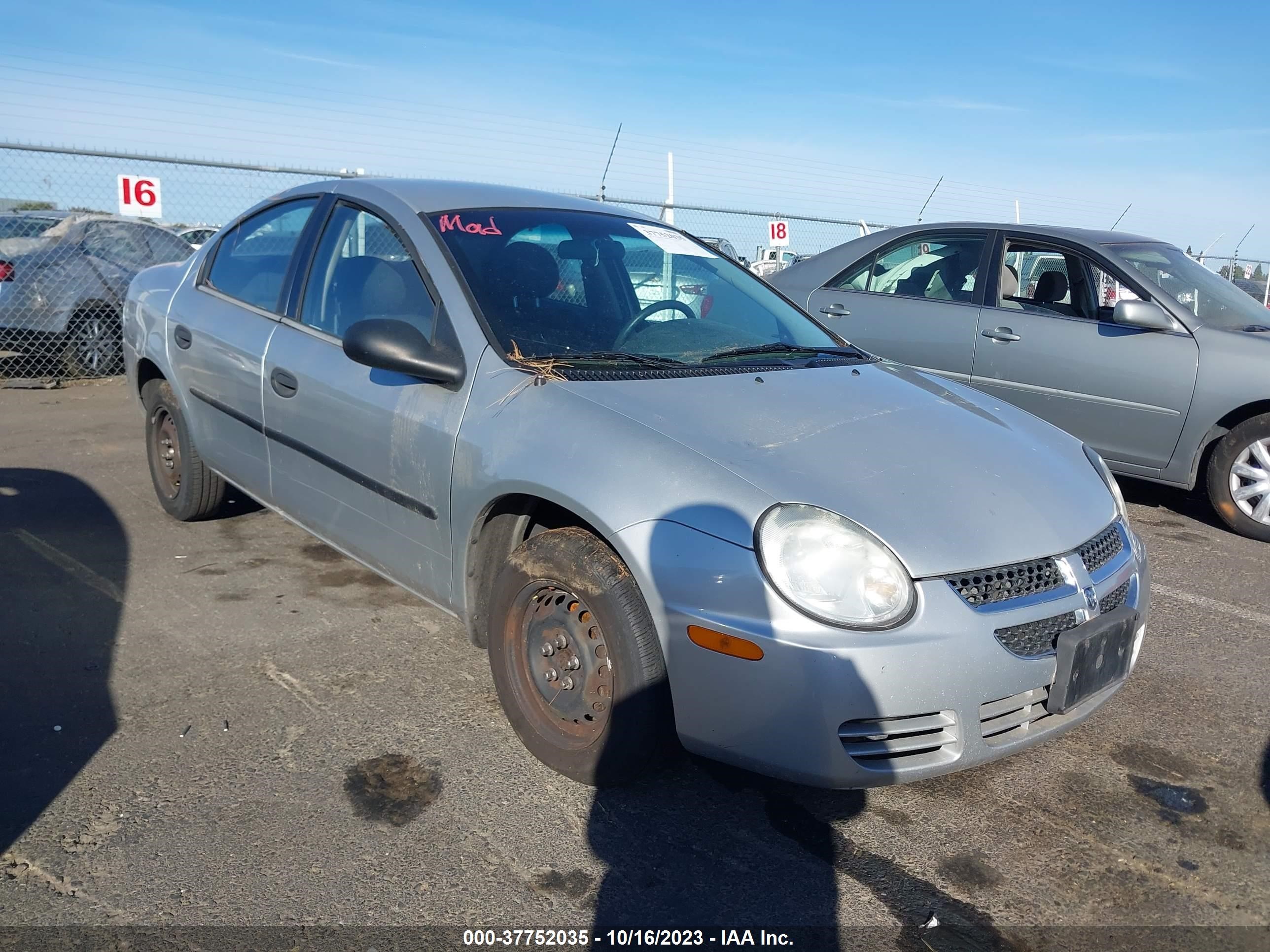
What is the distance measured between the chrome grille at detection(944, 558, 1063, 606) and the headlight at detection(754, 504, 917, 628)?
14cm

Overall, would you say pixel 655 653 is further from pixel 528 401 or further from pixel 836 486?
pixel 528 401

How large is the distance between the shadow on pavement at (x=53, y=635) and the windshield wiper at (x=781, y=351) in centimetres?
215

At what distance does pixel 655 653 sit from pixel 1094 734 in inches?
61.7

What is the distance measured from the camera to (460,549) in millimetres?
3016

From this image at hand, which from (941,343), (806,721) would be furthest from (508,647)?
(941,343)

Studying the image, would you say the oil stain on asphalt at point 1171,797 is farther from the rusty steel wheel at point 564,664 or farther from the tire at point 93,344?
the tire at point 93,344

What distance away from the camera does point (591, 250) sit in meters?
3.62

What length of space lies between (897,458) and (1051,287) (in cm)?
393

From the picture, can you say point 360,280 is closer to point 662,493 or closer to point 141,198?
point 662,493

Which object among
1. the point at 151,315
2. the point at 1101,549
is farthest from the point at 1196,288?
the point at 151,315

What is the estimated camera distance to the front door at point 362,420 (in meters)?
3.10

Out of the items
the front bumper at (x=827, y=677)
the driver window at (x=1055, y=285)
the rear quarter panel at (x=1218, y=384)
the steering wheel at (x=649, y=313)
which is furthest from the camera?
the driver window at (x=1055, y=285)

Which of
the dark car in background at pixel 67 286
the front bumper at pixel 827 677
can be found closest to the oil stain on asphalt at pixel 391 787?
the front bumper at pixel 827 677

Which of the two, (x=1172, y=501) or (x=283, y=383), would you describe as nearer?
(x=283, y=383)
